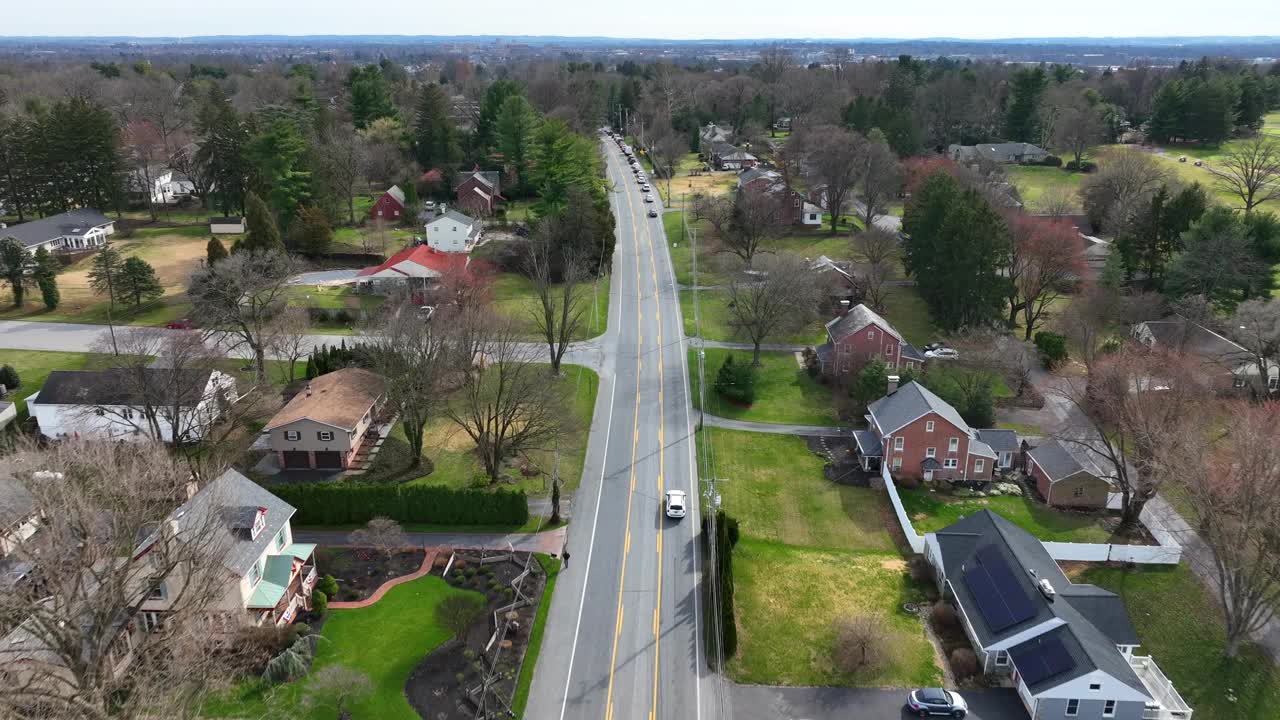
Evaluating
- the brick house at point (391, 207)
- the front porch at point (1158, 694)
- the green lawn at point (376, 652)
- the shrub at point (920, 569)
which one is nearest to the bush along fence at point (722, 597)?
the shrub at point (920, 569)

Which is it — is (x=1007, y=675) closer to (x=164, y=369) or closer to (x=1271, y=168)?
(x=164, y=369)

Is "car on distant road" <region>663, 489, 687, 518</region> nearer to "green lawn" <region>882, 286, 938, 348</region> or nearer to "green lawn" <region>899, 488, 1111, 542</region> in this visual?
"green lawn" <region>899, 488, 1111, 542</region>

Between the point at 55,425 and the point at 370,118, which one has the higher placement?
the point at 370,118

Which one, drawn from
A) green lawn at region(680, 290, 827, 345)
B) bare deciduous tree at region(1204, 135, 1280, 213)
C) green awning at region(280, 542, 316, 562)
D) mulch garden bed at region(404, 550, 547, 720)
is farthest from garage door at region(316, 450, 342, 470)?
bare deciduous tree at region(1204, 135, 1280, 213)

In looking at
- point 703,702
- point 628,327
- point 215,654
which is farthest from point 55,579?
point 628,327

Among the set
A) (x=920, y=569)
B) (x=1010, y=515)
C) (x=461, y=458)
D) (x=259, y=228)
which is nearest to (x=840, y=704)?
(x=920, y=569)
